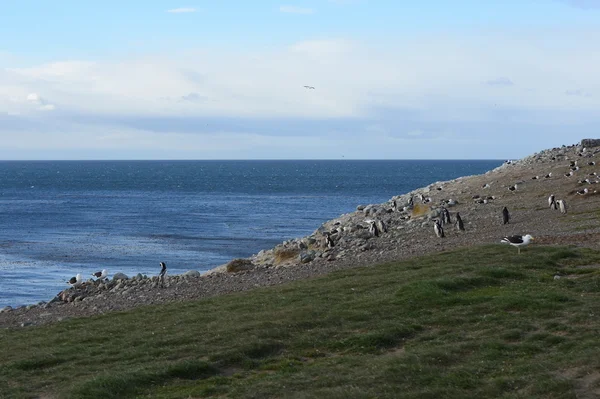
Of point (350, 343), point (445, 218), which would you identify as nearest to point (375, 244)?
point (445, 218)

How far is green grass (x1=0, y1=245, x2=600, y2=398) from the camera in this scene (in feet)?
45.7

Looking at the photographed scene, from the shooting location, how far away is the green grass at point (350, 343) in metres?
13.9

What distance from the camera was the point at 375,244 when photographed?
116ft

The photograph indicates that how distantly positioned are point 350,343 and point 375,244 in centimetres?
1850

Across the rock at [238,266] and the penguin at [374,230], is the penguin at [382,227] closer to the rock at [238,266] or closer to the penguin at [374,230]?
the penguin at [374,230]

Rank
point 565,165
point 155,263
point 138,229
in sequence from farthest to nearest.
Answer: point 138,229 < point 565,165 < point 155,263

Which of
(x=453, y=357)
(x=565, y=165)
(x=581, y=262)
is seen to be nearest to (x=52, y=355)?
(x=453, y=357)

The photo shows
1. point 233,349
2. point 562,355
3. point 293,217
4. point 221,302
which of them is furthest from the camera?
point 293,217

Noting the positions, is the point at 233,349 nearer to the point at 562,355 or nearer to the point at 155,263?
the point at 562,355

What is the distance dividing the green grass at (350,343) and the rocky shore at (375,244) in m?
3.81

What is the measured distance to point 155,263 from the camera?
50719 mm

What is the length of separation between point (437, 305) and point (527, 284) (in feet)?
10.4

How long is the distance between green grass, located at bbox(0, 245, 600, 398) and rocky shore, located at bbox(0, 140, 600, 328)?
3811 mm

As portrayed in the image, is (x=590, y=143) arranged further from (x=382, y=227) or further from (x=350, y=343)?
(x=350, y=343)
